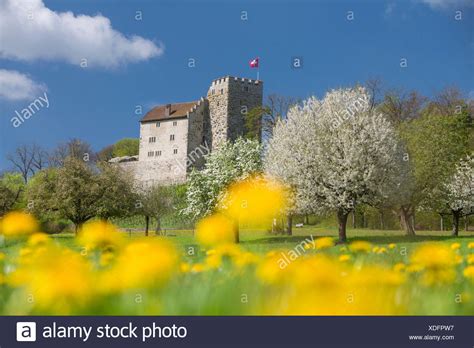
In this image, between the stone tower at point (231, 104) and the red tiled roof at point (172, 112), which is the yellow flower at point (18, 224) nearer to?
the stone tower at point (231, 104)

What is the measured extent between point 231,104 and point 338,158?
36.0 meters

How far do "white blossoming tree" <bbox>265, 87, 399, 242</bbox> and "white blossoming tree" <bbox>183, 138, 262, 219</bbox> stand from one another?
3.87m

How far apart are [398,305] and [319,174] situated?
2168 centimetres

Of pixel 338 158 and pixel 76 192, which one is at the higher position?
pixel 338 158

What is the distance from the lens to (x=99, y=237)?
2.36 m

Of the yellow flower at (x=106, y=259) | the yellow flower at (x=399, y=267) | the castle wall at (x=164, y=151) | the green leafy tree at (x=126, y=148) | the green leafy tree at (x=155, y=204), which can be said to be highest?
the green leafy tree at (x=126, y=148)

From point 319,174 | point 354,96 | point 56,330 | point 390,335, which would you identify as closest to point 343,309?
point 390,335

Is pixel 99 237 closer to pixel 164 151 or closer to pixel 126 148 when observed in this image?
pixel 164 151

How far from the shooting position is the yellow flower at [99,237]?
232cm

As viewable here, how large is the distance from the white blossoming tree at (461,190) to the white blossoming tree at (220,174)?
1167cm

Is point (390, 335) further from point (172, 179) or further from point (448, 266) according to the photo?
point (172, 179)

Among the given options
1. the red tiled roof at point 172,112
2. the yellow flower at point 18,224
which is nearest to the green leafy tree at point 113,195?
the yellow flower at point 18,224

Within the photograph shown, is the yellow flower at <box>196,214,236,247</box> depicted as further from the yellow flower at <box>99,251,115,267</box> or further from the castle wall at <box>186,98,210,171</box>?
the castle wall at <box>186,98,210,171</box>

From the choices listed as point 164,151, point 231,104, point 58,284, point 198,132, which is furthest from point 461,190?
point 164,151
